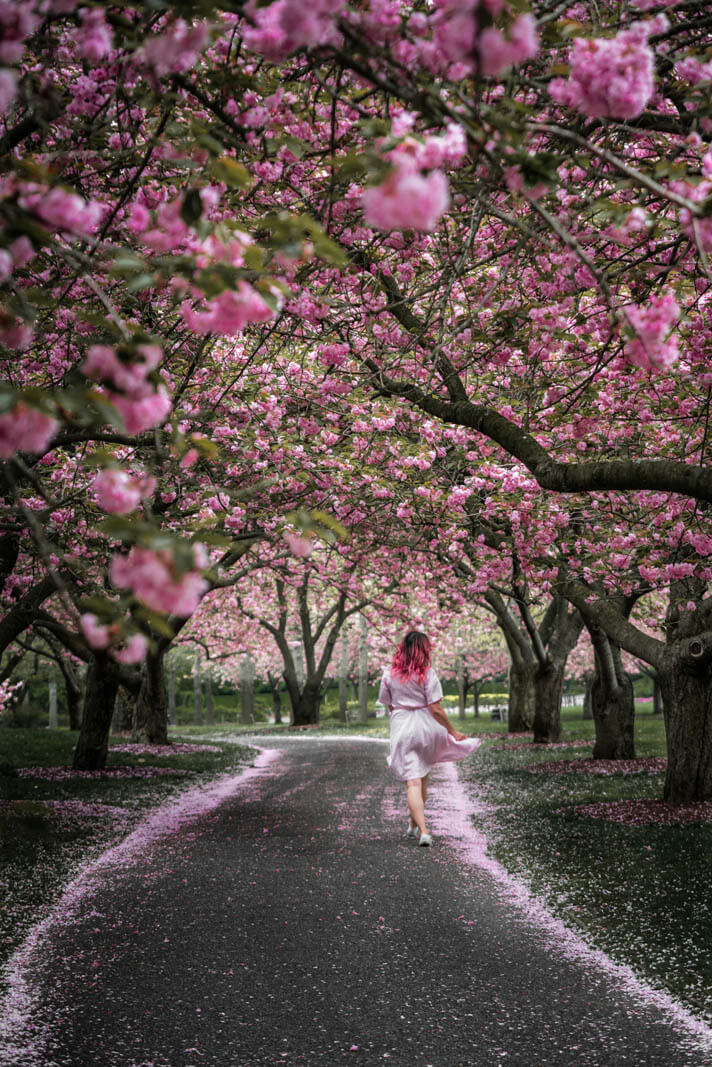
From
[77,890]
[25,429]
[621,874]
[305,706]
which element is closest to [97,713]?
[77,890]

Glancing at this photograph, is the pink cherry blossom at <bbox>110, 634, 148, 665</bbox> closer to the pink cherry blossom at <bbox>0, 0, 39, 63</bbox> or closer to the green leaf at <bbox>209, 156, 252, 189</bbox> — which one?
the green leaf at <bbox>209, 156, 252, 189</bbox>

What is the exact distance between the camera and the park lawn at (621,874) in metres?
4.97

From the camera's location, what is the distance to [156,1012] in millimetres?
4109

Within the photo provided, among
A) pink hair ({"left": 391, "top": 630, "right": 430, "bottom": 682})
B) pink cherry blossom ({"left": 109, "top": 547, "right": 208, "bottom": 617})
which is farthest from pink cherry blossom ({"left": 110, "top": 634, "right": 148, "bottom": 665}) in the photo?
pink hair ({"left": 391, "top": 630, "right": 430, "bottom": 682})

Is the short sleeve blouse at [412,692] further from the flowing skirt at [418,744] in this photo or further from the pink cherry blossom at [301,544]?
the pink cherry blossom at [301,544]

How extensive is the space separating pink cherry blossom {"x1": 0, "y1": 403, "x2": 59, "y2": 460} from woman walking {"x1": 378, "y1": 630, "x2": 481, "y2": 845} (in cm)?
699

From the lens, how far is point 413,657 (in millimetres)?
8609

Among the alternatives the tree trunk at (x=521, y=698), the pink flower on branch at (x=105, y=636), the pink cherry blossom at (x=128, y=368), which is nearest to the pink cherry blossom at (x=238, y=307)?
the pink cherry blossom at (x=128, y=368)

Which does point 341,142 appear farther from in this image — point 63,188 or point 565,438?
point 565,438

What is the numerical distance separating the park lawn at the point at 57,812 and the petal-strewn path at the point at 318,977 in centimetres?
40

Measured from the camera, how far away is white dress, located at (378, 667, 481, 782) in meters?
8.70

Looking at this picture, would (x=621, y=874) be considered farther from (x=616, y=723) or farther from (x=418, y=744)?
(x=616, y=723)

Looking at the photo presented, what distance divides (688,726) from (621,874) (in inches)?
132

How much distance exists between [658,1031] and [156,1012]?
2419 mm
